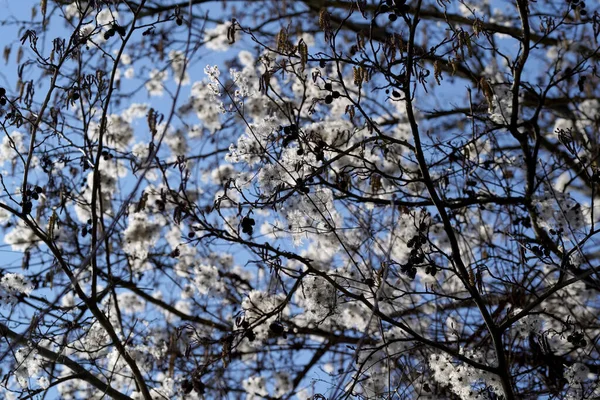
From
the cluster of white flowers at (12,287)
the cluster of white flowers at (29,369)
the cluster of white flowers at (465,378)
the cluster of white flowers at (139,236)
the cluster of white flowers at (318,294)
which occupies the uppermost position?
the cluster of white flowers at (139,236)

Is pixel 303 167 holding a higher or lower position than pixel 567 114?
lower

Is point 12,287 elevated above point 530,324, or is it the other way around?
point 12,287

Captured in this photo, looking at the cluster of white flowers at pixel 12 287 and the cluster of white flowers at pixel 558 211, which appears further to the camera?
the cluster of white flowers at pixel 558 211

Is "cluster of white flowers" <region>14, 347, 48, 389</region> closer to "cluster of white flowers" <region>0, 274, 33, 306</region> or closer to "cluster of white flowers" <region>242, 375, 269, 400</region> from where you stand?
"cluster of white flowers" <region>0, 274, 33, 306</region>

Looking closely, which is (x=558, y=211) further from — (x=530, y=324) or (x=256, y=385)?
(x=256, y=385)

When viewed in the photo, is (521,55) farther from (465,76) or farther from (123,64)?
(123,64)

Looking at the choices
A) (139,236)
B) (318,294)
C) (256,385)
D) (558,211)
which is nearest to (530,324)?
(558,211)

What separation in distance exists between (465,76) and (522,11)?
3501 mm

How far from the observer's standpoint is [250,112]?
20.8 ft

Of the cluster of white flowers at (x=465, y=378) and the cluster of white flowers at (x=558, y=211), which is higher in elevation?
the cluster of white flowers at (x=558, y=211)

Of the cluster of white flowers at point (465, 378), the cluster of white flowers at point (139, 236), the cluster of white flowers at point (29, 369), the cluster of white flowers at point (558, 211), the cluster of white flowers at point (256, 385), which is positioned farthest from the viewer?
the cluster of white flowers at point (256, 385)

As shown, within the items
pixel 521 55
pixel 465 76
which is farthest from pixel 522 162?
pixel 465 76

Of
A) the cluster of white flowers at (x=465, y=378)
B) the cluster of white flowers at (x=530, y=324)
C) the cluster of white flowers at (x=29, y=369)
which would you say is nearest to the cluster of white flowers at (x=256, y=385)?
the cluster of white flowers at (x=29, y=369)

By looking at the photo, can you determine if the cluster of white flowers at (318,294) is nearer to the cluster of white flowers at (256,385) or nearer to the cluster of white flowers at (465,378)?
the cluster of white flowers at (465,378)
